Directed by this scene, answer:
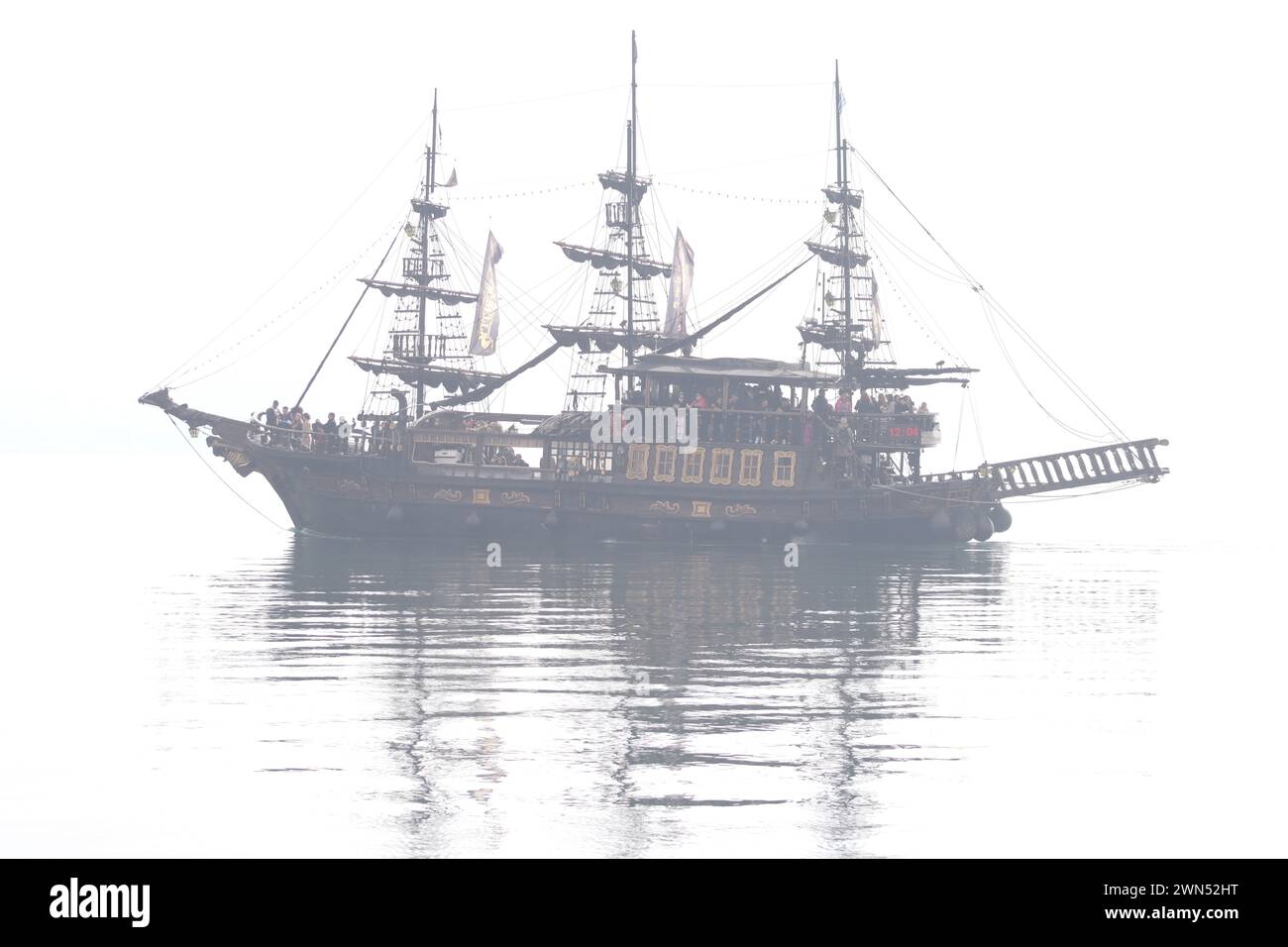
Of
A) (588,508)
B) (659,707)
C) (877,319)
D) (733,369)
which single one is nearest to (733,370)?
(733,369)

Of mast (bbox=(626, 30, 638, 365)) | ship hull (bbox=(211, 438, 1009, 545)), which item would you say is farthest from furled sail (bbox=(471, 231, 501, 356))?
ship hull (bbox=(211, 438, 1009, 545))

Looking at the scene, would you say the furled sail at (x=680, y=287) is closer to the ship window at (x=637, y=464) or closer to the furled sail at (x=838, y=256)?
the furled sail at (x=838, y=256)

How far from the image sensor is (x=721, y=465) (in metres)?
66.6

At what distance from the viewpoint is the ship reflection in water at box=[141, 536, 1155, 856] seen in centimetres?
1775

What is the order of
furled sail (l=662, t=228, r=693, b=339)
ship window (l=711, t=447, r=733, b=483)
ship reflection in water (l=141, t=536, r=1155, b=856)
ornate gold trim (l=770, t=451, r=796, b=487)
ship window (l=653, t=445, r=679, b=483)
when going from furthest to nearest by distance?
furled sail (l=662, t=228, r=693, b=339)
ornate gold trim (l=770, t=451, r=796, b=487)
ship window (l=711, t=447, r=733, b=483)
ship window (l=653, t=445, r=679, b=483)
ship reflection in water (l=141, t=536, r=1155, b=856)

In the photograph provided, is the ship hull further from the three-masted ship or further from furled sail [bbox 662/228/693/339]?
furled sail [bbox 662/228/693/339]

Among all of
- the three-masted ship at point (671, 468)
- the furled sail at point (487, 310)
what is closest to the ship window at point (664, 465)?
the three-masted ship at point (671, 468)

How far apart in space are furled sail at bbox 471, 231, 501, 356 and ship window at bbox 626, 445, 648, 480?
27.8m

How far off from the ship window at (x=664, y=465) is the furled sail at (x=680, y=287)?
2342cm

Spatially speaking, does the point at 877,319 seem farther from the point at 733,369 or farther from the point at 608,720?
the point at 608,720

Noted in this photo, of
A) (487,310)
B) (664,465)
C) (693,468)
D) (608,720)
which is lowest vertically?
(608,720)

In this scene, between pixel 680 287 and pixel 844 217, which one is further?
pixel 680 287

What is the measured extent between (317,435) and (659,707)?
45.5 metres

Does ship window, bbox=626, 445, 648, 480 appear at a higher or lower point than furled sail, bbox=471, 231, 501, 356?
lower
